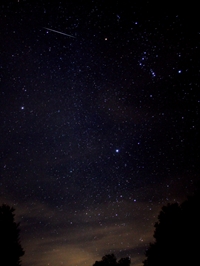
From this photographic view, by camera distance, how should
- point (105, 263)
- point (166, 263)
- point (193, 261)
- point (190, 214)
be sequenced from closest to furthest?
point (193, 261), point (190, 214), point (166, 263), point (105, 263)

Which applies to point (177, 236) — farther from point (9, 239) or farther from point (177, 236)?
point (9, 239)

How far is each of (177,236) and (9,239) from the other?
46.7 feet

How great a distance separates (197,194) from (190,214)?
71.1 inches

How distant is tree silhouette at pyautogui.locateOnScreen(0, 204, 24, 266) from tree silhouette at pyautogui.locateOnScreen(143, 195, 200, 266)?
12.5 metres

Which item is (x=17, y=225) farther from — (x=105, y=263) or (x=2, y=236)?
(x=105, y=263)

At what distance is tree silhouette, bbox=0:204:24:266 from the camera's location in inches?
545

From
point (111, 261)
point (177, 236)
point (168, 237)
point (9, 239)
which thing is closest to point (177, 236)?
point (177, 236)

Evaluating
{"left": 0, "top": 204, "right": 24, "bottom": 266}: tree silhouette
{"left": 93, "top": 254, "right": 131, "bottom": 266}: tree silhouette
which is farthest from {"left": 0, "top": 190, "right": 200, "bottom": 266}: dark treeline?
{"left": 93, "top": 254, "right": 131, "bottom": 266}: tree silhouette

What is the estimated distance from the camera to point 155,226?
26422 mm

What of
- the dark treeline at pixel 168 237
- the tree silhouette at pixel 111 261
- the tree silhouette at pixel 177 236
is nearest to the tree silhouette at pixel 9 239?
the dark treeline at pixel 168 237

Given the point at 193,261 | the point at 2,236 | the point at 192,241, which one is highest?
the point at 2,236

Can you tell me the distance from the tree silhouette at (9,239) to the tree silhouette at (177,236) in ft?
41.2

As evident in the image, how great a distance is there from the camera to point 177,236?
20500mm

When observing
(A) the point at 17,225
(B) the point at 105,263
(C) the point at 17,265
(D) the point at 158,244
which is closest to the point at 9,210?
(A) the point at 17,225
